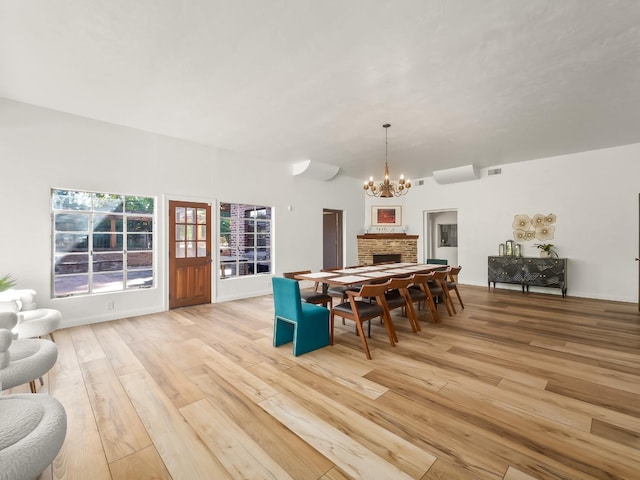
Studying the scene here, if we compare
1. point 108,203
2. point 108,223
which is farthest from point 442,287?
point 108,223

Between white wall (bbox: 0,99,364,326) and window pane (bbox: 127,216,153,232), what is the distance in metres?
→ 0.36

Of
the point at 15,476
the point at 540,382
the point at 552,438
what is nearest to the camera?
the point at 15,476

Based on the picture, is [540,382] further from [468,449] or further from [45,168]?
[45,168]

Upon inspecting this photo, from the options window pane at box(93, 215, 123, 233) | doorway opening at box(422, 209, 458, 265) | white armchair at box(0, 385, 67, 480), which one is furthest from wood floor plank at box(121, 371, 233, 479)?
doorway opening at box(422, 209, 458, 265)

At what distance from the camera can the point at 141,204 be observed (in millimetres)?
5359

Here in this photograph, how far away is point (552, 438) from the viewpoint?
1812mm

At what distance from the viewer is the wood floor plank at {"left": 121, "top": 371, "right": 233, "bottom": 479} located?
1.59 m

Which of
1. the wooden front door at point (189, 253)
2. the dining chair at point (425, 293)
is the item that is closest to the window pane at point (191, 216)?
the wooden front door at point (189, 253)

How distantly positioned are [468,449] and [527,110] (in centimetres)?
412

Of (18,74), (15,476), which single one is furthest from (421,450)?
(18,74)

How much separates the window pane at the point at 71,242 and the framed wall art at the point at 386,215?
21.7 ft

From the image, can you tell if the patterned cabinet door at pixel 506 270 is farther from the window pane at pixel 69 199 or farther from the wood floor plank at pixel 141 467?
the window pane at pixel 69 199

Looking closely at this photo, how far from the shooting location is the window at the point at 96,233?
423cm

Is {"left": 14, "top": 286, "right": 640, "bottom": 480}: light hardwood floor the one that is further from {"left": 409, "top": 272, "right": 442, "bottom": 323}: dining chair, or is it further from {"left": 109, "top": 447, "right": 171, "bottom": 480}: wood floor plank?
{"left": 409, "top": 272, "right": 442, "bottom": 323}: dining chair
